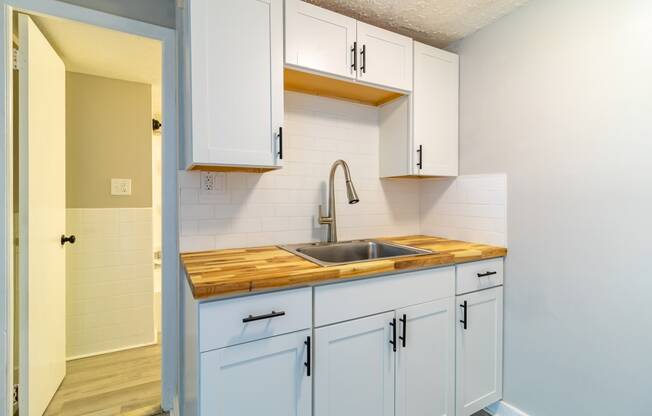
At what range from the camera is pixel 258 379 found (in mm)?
1062

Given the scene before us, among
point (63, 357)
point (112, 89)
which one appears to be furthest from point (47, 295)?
point (112, 89)

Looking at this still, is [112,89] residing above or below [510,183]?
above

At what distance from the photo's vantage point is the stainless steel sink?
1.65m

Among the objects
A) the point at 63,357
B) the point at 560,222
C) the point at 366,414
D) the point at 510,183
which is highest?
the point at 510,183

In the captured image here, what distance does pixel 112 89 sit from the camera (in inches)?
95.0

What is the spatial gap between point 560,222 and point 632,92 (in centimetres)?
60

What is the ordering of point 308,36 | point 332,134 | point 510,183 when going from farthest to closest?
point 332,134 < point 510,183 < point 308,36

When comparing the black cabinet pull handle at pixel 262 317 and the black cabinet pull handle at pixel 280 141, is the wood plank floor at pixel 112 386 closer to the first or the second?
the black cabinet pull handle at pixel 262 317

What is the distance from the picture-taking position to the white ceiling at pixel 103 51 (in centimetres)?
168

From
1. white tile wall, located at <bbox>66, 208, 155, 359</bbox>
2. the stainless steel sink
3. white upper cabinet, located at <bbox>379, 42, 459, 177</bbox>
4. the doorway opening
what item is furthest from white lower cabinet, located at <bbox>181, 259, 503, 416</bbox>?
white tile wall, located at <bbox>66, 208, 155, 359</bbox>

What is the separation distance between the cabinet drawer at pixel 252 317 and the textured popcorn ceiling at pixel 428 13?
4.94 ft
